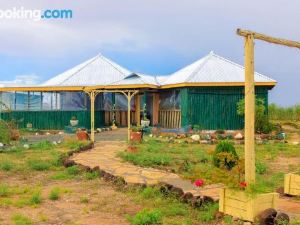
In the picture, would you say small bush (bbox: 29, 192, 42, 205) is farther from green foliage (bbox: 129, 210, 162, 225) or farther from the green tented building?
the green tented building

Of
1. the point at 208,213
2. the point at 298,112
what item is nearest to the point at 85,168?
Answer: the point at 208,213

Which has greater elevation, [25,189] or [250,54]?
[250,54]

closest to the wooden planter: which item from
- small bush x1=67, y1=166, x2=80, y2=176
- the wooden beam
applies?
the wooden beam

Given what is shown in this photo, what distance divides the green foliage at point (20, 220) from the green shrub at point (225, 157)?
10.6 feet

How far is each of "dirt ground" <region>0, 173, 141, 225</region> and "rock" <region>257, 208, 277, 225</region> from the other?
195cm

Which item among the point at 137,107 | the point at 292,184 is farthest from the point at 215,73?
the point at 292,184

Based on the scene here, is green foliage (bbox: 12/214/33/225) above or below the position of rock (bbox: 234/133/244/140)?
below

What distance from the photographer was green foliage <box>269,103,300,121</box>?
107 feet

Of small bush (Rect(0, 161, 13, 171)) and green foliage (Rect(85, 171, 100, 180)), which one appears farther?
small bush (Rect(0, 161, 13, 171))

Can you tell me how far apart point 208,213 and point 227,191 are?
476mm

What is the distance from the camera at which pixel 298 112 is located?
3262 centimetres

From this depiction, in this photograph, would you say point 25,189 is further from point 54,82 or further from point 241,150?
point 54,82

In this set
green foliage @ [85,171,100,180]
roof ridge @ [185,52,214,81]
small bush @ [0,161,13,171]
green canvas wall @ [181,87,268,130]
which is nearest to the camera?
green foliage @ [85,171,100,180]

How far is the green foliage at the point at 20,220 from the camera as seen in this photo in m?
6.30
